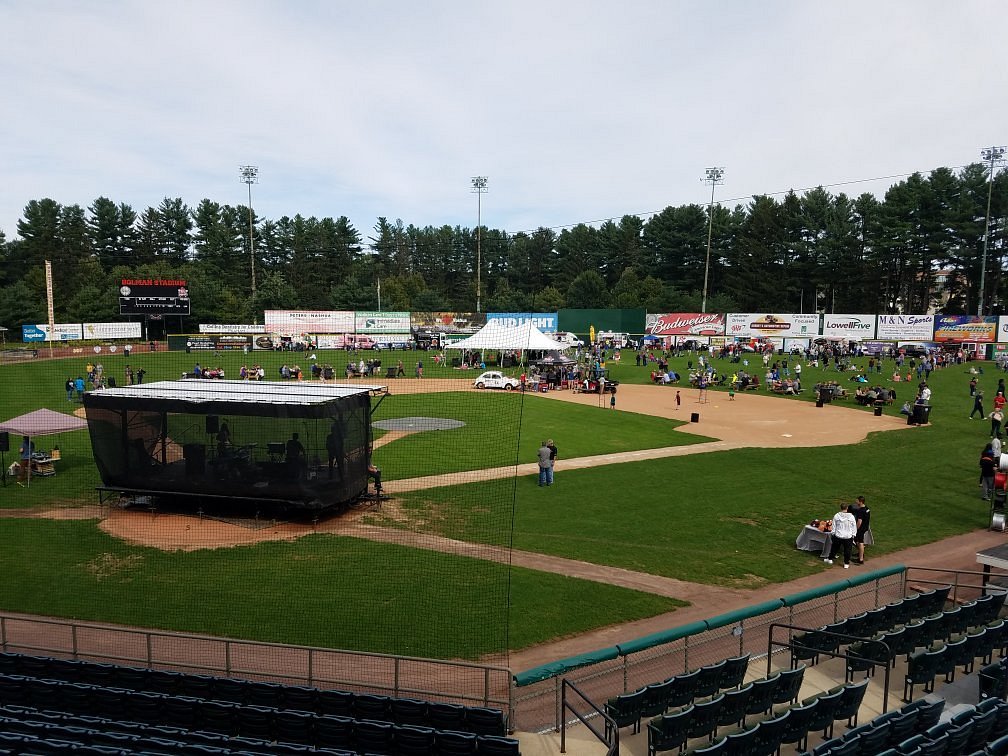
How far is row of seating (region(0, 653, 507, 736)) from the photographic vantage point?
6.41m

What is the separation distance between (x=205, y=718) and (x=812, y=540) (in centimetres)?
1065

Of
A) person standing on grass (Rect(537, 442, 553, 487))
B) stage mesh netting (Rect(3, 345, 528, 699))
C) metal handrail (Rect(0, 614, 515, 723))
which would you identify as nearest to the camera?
metal handrail (Rect(0, 614, 515, 723))

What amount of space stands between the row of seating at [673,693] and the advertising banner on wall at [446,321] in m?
43.8

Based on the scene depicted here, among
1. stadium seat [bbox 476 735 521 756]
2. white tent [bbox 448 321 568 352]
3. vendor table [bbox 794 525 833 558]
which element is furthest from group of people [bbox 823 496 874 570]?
white tent [bbox 448 321 568 352]

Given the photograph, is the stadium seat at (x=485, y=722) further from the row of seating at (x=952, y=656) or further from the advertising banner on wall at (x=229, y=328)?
the advertising banner on wall at (x=229, y=328)

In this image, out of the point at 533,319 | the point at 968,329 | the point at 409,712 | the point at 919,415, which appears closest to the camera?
the point at 409,712

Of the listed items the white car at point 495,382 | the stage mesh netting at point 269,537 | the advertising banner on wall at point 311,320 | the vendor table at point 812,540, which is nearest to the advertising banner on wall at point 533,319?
the advertising banner on wall at point 311,320

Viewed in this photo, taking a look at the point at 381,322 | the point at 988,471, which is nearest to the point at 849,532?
the point at 988,471

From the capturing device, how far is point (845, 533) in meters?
11.5

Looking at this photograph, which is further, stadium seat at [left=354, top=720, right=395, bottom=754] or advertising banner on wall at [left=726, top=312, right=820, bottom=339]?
advertising banner on wall at [left=726, top=312, right=820, bottom=339]

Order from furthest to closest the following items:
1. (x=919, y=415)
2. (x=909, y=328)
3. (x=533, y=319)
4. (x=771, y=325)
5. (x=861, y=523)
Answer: (x=771, y=325)
(x=533, y=319)
(x=909, y=328)
(x=919, y=415)
(x=861, y=523)

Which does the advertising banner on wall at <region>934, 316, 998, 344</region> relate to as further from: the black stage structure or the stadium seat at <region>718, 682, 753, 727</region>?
the stadium seat at <region>718, 682, 753, 727</region>

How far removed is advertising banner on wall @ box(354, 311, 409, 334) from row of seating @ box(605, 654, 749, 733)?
142 ft

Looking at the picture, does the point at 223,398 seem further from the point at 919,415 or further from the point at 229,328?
the point at 229,328
